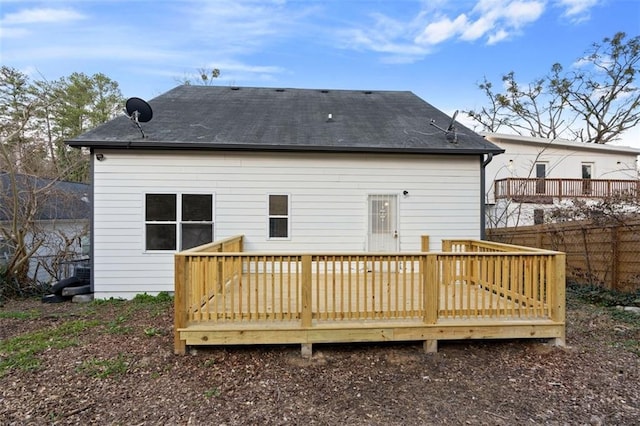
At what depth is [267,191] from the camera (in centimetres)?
648

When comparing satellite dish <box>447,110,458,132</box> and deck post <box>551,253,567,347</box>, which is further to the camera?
satellite dish <box>447,110,458,132</box>

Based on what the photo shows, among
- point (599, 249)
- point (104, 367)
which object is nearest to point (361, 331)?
point (104, 367)

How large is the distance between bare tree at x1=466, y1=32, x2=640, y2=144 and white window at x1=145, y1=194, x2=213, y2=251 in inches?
695

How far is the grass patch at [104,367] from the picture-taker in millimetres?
3240

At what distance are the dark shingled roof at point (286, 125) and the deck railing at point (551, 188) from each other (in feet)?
22.6

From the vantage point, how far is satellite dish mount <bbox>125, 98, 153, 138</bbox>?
21.2 feet

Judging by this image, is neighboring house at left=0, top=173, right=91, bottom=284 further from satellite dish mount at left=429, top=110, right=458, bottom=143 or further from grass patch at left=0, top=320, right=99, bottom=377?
satellite dish mount at left=429, top=110, right=458, bottom=143

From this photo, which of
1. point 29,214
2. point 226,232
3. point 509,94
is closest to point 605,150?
point 509,94

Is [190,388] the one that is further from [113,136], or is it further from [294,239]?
[113,136]

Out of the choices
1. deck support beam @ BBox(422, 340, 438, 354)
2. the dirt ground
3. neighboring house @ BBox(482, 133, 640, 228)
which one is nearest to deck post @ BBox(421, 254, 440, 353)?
deck support beam @ BBox(422, 340, 438, 354)

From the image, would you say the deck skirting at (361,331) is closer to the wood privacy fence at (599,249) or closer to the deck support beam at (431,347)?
the deck support beam at (431,347)

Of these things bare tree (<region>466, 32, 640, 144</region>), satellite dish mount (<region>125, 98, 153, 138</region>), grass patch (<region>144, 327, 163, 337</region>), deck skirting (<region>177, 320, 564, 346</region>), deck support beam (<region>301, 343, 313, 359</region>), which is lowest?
grass patch (<region>144, 327, 163, 337</region>)

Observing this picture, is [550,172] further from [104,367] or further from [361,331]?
[104,367]

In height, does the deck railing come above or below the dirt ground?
above
